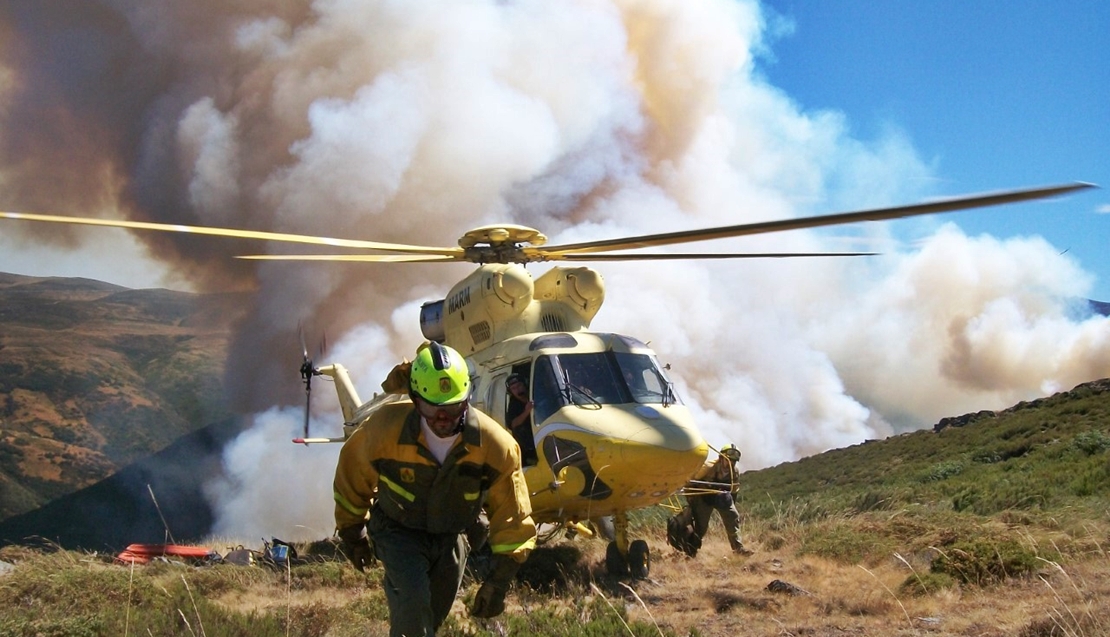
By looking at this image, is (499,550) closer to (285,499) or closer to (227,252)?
(285,499)

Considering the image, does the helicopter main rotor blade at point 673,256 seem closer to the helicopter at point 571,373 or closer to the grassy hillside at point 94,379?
the helicopter at point 571,373

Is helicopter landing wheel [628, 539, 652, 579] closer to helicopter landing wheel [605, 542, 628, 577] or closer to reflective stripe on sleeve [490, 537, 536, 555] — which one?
helicopter landing wheel [605, 542, 628, 577]

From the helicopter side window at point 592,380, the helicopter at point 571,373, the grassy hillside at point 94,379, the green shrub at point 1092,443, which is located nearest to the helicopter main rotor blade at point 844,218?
the helicopter at point 571,373

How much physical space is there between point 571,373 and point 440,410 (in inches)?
185

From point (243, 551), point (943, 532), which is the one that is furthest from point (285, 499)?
point (943, 532)

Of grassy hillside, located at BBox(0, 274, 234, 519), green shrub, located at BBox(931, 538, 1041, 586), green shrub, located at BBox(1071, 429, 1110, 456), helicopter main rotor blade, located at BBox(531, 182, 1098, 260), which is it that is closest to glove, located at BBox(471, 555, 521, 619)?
helicopter main rotor blade, located at BBox(531, 182, 1098, 260)

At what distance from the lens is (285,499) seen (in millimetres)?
25281

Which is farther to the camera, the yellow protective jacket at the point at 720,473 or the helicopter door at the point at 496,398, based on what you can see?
the yellow protective jacket at the point at 720,473

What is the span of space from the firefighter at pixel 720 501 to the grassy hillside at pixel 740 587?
299 mm

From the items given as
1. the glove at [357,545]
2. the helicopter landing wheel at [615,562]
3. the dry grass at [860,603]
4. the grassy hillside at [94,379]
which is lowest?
the dry grass at [860,603]

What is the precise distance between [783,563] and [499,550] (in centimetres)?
582

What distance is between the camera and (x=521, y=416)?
9.05 m

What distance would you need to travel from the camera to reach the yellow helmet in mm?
4254

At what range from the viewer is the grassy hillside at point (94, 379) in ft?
120
